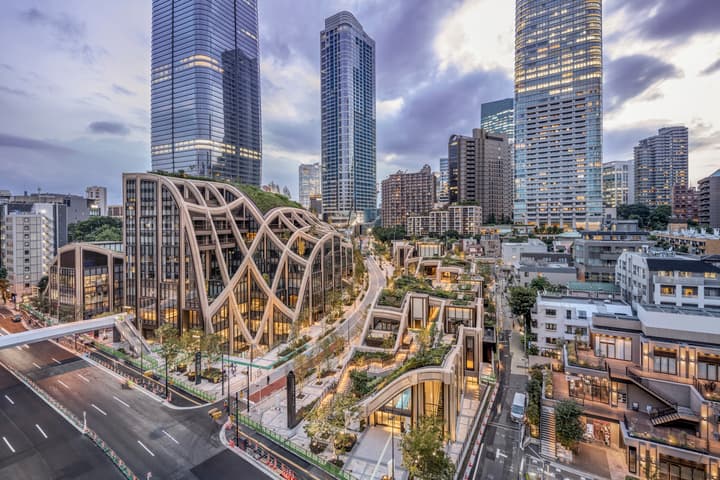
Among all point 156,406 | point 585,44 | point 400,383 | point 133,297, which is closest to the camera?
point 400,383

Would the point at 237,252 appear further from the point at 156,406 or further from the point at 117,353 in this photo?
the point at 156,406

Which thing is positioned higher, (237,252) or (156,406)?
(237,252)

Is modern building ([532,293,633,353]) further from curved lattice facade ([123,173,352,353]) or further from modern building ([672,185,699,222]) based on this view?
modern building ([672,185,699,222])

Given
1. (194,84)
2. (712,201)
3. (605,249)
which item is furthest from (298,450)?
(194,84)

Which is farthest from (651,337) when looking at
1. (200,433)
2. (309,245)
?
(309,245)

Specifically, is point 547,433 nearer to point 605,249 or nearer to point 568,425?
point 568,425

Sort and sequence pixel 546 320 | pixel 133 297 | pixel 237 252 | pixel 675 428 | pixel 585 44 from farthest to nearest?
pixel 585 44
pixel 237 252
pixel 133 297
pixel 546 320
pixel 675 428

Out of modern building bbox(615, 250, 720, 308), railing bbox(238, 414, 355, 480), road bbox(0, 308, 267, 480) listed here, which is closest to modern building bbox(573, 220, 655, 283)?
modern building bbox(615, 250, 720, 308)

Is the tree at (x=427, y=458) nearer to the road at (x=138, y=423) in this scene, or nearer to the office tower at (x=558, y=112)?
the road at (x=138, y=423)
